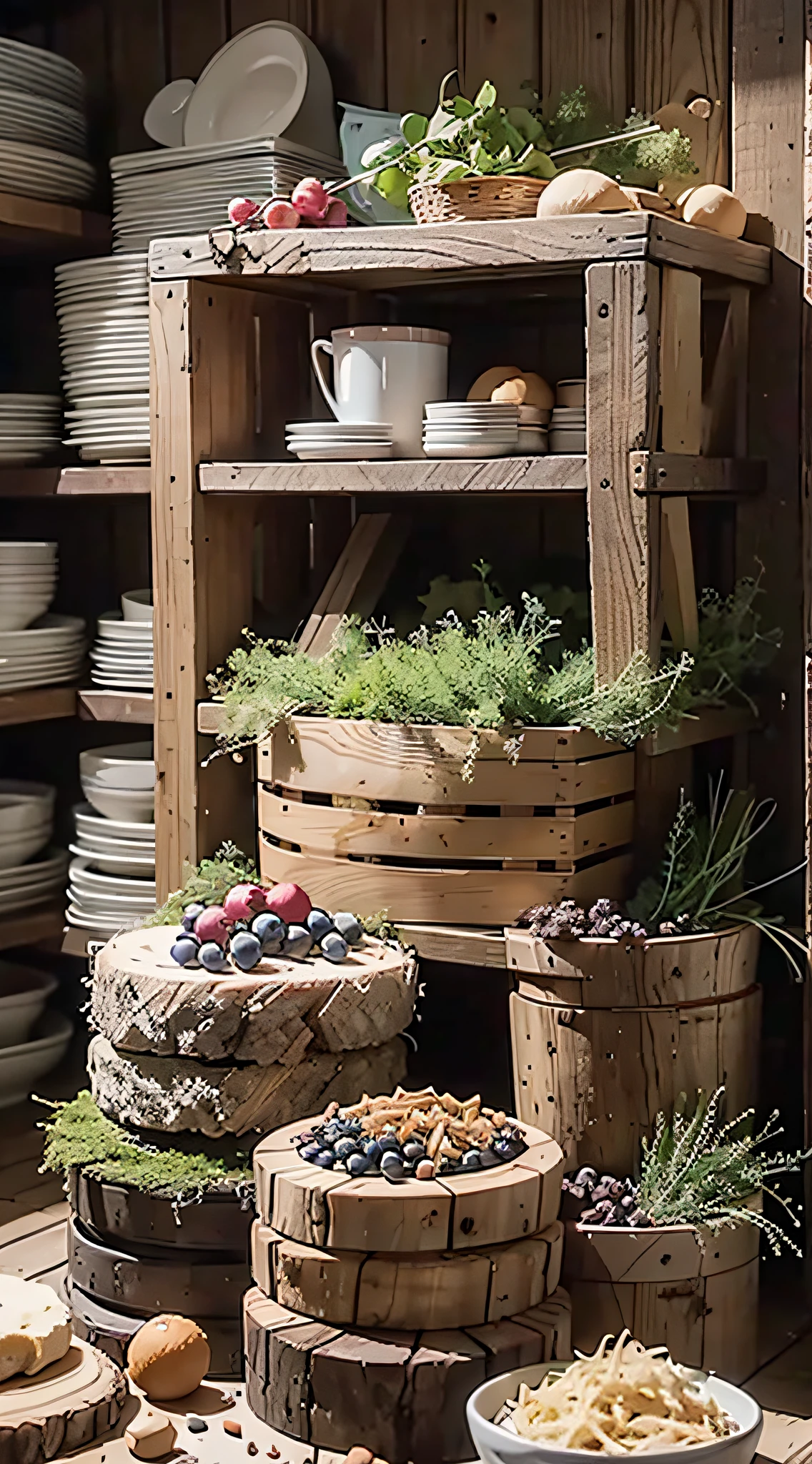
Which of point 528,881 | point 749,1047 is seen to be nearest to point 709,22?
point 528,881

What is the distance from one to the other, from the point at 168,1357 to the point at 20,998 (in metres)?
1.54

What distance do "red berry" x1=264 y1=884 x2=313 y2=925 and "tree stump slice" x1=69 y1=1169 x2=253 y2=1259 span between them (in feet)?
1.46

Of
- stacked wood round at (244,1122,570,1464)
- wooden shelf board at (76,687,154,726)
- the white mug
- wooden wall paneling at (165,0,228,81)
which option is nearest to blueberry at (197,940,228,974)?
stacked wood round at (244,1122,570,1464)

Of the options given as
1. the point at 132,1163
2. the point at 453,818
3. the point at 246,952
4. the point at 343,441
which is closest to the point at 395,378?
the point at 343,441

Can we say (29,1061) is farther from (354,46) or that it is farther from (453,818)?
(354,46)

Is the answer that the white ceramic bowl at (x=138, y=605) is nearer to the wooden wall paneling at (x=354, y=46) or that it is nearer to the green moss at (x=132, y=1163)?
the wooden wall paneling at (x=354, y=46)

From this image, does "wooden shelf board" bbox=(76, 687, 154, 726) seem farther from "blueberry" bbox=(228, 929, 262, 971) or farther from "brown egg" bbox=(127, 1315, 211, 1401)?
"brown egg" bbox=(127, 1315, 211, 1401)

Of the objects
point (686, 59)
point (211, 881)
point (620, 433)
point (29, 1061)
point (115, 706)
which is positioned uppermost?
point (686, 59)

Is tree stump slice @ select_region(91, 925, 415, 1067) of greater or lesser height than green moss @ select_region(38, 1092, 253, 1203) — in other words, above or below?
above

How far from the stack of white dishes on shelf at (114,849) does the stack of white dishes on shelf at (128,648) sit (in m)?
0.17

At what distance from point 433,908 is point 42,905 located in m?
1.39

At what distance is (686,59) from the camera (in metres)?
3.29

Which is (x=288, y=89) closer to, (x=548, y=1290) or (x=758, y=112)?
(x=758, y=112)

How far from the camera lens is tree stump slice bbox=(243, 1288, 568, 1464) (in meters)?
2.41
